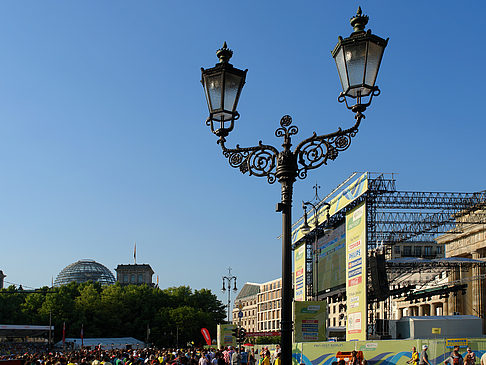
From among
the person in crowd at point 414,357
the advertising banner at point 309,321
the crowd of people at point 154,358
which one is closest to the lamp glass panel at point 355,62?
the crowd of people at point 154,358


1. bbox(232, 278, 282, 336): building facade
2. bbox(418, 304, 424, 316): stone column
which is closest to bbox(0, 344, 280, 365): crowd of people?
bbox(418, 304, 424, 316): stone column

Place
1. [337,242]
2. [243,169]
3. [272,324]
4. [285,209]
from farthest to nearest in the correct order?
[272,324] < [337,242] < [243,169] < [285,209]

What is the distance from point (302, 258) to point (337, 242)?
8.74 m

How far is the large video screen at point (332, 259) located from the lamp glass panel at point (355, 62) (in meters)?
37.4

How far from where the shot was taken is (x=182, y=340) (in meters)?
80.3

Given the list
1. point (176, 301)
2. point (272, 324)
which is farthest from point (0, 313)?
point (272, 324)

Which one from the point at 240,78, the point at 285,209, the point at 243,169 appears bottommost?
the point at 285,209

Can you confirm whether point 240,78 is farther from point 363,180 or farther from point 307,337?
point 363,180

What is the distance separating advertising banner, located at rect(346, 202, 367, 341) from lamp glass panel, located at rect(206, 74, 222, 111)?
1098 inches

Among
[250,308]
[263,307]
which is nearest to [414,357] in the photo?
[263,307]

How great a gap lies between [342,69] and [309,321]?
2416 cm

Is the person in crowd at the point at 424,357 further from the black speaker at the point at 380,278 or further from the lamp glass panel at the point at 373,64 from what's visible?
the black speaker at the point at 380,278

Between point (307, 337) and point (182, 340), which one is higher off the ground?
point (307, 337)

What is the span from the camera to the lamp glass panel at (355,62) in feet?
22.0
